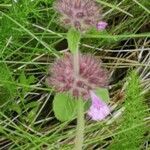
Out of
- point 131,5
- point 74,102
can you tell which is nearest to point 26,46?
point 131,5

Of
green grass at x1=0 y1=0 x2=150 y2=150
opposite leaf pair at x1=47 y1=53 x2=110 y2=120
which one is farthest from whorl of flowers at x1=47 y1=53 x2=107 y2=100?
green grass at x1=0 y1=0 x2=150 y2=150

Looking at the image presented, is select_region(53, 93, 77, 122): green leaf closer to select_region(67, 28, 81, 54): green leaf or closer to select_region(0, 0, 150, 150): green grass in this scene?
select_region(67, 28, 81, 54): green leaf

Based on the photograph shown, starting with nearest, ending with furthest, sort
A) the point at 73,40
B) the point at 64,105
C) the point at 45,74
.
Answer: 1. the point at 73,40
2. the point at 64,105
3. the point at 45,74

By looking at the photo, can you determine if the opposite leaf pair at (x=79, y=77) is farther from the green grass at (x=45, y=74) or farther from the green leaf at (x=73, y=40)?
the green grass at (x=45, y=74)

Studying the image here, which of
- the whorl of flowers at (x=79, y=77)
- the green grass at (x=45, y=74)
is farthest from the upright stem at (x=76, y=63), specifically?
the green grass at (x=45, y=74)

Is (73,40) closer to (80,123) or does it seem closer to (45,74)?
(80,123)

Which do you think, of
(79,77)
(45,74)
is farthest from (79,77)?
(45,74)

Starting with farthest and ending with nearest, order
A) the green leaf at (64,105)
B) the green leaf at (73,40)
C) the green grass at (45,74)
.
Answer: the green grass at (45,74) → the green leaf at (64,105) → the green leaf at (73,40)
